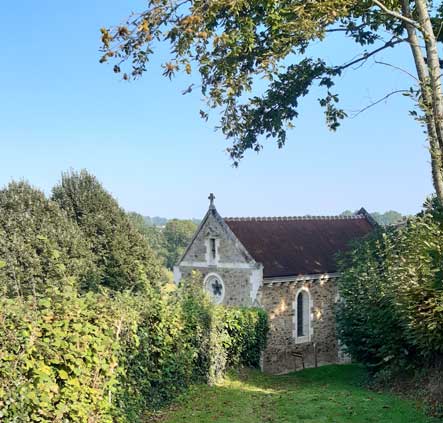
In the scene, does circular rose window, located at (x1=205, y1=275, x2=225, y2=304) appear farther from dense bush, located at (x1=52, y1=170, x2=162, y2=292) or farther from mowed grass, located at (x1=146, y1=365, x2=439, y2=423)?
mowed grass, located at (x1=146, y1=365, x2=439, y2=423)

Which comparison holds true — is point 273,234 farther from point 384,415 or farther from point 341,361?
point 384,415

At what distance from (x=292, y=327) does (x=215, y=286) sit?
4.22m

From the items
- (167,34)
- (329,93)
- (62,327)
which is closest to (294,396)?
(62,327)

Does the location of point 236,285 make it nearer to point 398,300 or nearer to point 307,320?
point 307,320

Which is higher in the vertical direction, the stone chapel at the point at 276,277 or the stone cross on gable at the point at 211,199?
the stone cross on gable at the point at 211,199

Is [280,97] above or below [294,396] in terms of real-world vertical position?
above

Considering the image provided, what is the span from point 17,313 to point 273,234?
20521 millimetres

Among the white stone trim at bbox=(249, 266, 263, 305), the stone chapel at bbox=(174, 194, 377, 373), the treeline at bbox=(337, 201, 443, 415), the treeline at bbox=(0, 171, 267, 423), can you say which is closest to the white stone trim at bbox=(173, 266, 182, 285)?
the stone chapel at bbox=(174, 194, 377, 373)

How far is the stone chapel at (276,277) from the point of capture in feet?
79.2

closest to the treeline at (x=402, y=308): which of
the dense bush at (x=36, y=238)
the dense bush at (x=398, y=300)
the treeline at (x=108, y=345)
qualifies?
the dense bush at (x=398, y=300)

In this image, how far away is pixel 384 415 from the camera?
37.1 feet

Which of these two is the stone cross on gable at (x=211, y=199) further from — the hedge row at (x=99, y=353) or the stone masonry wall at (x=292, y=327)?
the hedge row at (x=99, y=353)

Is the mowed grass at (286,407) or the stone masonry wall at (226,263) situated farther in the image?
the stone masonry wall at (226,263)

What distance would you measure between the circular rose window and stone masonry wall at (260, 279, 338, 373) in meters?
2.60
